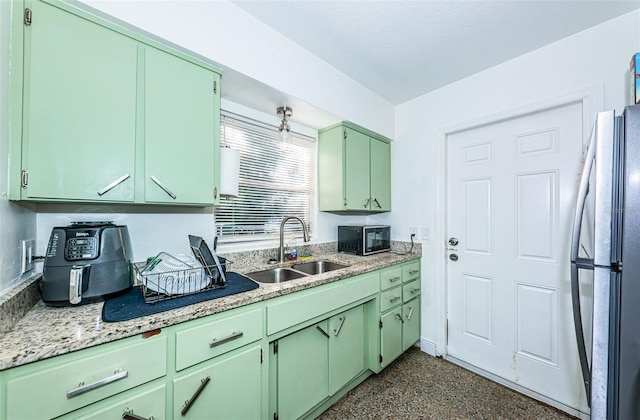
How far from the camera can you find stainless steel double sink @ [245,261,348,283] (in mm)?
1828

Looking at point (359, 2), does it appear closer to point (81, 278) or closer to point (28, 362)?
point (81, 278)

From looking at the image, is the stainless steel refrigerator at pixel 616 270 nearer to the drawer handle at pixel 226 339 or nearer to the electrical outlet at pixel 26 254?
the drawer handle at pixel 226 339

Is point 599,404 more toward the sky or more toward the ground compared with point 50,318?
more toward the ground

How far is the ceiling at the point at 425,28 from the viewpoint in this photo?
1.47 meters

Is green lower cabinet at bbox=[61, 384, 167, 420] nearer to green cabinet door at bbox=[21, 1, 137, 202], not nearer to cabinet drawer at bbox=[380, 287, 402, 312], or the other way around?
green cabinet door at bbox=[21, 1, 137, 202]

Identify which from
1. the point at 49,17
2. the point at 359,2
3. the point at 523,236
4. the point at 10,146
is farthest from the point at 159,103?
the point at 523,236

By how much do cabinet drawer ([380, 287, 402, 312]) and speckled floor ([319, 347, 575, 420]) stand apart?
0.56m

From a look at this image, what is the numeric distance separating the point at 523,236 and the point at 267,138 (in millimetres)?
2172

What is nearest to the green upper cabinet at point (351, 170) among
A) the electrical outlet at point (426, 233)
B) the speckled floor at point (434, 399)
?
the electrical outlet at point (426, 233)

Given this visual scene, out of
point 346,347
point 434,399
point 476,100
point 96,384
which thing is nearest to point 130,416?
point 96,384

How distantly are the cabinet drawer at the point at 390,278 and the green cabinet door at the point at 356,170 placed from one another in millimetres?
630

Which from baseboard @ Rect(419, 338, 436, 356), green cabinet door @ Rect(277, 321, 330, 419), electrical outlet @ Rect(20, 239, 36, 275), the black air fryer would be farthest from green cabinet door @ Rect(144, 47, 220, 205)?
baseboard @ Rect(419, 338, 436, 356)

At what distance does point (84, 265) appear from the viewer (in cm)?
107

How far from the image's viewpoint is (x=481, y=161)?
214 cm
